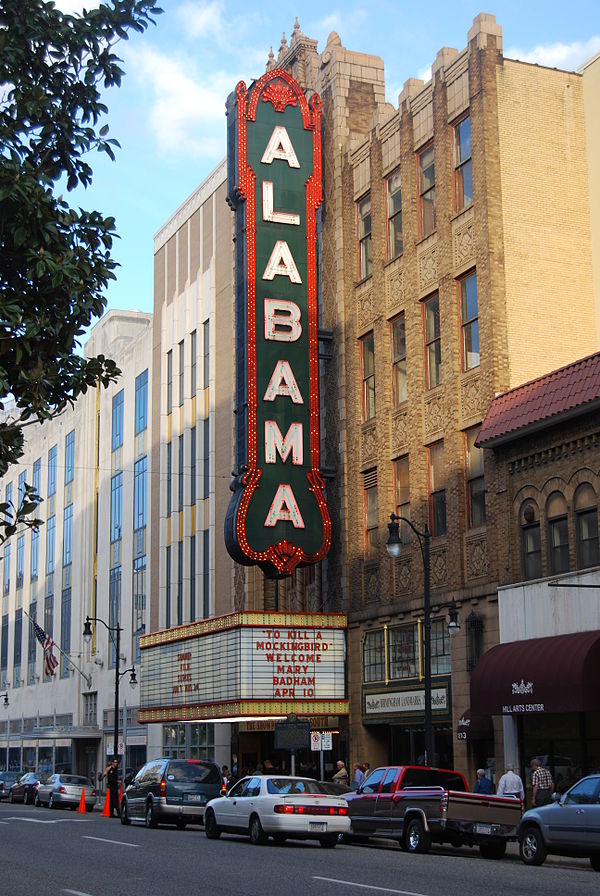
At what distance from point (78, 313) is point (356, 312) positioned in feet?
92.9

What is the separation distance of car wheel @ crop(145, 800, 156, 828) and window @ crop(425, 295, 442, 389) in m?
13.7

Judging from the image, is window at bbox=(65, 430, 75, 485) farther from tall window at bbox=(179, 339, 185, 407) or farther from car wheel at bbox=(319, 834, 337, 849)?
car wheel at bbox=(319, 834, 337, 849)

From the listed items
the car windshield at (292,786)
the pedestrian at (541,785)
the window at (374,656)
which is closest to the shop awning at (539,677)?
the pedestrian at (541,785)

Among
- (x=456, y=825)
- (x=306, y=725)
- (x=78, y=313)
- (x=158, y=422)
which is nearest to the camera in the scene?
(x=78, y=313)

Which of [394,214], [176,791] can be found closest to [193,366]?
[394,214]

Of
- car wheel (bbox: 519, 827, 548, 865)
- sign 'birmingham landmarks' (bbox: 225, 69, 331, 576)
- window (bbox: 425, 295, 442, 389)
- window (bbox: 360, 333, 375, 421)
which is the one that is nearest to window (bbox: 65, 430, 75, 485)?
sign 'birmingham landmarks' (bbox: 225, 69, 331, 576)

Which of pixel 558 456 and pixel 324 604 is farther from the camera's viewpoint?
pixel 324 604

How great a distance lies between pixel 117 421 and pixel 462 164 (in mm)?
35567

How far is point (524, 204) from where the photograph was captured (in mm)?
34156

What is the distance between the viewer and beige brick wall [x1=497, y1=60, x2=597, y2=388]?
110ft

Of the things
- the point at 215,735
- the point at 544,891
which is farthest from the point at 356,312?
the point at 544,891

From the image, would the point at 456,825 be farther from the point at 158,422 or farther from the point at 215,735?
the point at 158,422

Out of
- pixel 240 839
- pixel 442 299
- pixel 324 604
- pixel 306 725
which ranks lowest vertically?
pixel 240 839

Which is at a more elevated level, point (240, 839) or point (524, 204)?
point (524, 204)
